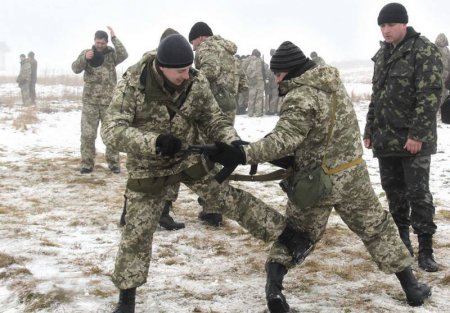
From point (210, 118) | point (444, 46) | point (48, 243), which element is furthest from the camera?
point (444, 46)

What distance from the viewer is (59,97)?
2133cm

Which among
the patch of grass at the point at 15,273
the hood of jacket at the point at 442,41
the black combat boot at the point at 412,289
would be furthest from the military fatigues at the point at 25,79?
the black combat boot at the point at 412,289

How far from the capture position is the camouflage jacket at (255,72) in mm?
15062

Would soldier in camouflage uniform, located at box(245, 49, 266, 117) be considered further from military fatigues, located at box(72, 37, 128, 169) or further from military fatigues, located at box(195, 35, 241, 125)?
military fatigues, located at box(195, 35, 241, 125)

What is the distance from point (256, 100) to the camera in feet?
50.2

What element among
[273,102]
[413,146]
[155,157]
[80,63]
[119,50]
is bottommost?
[155,157]

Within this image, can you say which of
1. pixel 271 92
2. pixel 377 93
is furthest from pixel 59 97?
pixel 377 93

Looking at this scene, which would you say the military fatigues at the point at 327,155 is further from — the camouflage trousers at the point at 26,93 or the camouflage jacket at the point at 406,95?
the camouflage trousers at the point at 26,93

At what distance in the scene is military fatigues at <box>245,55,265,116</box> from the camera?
49.5ft

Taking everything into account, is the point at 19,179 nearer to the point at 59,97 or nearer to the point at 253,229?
the point at 253,229

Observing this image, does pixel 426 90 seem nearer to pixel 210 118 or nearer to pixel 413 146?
pixel 413 146

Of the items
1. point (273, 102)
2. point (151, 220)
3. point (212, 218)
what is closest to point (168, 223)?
point (212, 218)

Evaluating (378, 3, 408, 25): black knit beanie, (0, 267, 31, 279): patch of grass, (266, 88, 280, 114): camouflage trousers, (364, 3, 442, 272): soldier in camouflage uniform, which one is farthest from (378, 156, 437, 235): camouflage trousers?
(266, 88, 280, 114): camouflage trousers

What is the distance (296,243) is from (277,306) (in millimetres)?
442
